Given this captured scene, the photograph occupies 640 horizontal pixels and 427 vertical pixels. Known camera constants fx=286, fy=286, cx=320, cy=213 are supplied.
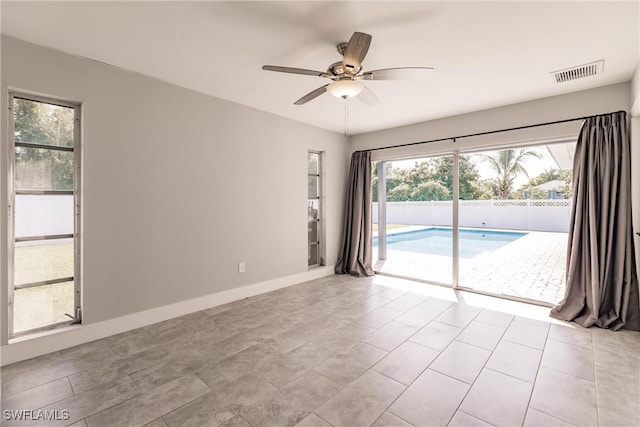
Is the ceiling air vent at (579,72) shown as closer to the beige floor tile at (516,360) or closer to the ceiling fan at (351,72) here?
the ceiling fan at (351,72)

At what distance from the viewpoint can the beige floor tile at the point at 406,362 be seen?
7.04ft

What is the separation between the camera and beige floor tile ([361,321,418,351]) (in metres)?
2.63

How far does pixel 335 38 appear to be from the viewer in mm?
2281

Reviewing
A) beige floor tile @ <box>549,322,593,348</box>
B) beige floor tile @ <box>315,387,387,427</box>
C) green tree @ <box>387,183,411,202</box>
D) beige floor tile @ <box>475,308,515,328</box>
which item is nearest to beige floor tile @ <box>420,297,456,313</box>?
beige floor tile @ <box>475,308,515,328</box>

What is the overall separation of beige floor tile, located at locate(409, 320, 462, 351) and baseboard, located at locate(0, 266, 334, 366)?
2255mm

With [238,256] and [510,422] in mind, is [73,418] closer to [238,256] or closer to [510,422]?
[238,256]

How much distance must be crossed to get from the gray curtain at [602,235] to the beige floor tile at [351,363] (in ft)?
7.83

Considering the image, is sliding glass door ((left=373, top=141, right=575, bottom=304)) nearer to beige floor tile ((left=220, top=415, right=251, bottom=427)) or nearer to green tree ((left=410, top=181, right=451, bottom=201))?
green tree ((left=410, top=181, right=451, bottom=201))

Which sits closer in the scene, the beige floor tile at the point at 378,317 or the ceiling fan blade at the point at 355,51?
the ceiling fan blade at the point at 355,51

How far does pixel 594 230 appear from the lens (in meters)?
3.09

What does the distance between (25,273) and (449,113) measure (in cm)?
514

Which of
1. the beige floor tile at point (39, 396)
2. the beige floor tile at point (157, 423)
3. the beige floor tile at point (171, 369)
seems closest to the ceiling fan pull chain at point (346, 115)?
the beige floor tile at point (171, 369)

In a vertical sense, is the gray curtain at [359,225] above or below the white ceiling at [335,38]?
below

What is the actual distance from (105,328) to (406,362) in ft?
9.18
